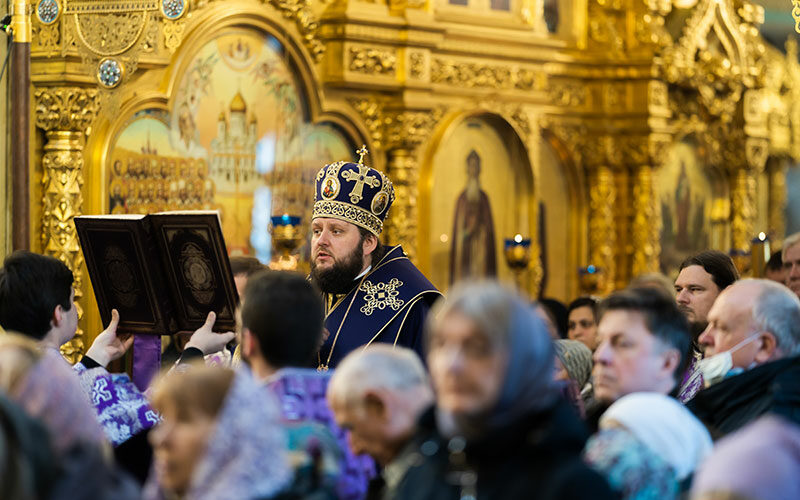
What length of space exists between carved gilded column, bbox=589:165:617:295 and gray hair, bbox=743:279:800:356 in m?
8.97

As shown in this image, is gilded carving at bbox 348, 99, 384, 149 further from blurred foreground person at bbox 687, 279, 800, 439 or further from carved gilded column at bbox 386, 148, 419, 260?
blurred foreground person at bbox 687, 279, 800, 439

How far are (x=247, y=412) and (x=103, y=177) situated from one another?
6.22 meters

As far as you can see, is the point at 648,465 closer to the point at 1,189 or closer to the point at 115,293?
the point at 115,293

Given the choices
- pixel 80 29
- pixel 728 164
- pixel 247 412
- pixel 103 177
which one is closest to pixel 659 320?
pixel 247 412

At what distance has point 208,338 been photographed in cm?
611

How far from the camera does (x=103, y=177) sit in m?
9.36

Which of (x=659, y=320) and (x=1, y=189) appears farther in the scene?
(x=1, y=189)

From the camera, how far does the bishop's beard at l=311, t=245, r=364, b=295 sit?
6.73 meters

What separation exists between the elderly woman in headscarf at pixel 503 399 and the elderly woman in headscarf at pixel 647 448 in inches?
13.6

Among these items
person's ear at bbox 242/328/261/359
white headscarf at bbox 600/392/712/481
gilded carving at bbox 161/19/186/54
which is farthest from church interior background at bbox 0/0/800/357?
white headscarf at bbox 600/392/712/481

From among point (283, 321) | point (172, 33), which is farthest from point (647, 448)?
point (172, 33)

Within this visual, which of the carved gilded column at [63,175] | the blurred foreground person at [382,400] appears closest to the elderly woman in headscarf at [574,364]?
the blurred foreground person at [382,400]

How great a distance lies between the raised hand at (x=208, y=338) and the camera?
6102mm

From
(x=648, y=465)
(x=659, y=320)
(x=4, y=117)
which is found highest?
(x=4, y=117)
